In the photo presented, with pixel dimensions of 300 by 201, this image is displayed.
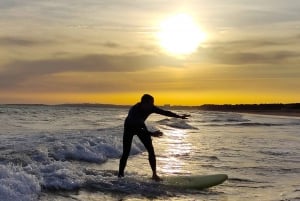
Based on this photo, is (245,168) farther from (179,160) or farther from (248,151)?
(248,151)

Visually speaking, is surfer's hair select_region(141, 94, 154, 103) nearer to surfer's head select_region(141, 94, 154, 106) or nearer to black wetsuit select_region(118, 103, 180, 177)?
surfer's head select_region(141, 94, 154, 106)

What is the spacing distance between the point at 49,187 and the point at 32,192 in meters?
0.73

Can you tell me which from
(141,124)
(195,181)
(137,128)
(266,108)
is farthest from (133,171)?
(266,108)

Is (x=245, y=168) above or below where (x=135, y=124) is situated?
below

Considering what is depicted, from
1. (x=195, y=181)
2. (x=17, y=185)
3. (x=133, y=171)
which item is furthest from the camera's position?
(x=133, y=171)

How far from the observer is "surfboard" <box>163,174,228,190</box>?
11.0 meters

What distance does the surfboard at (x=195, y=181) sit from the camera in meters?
11.0

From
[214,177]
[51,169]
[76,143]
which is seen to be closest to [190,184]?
[214,177]

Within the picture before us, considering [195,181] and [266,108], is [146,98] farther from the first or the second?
[266,108]

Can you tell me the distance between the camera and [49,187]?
402 inches

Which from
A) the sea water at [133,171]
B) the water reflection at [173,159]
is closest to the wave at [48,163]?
the sea water at [133,171]

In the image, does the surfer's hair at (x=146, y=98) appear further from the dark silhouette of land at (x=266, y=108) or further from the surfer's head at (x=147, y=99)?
the dark silhouette of land at (x=266, y=108)

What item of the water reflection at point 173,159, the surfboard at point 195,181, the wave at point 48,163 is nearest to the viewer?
the wave at point 48,163

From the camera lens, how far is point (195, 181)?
11109mm
